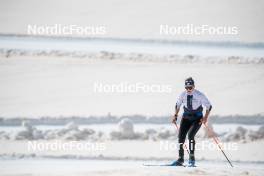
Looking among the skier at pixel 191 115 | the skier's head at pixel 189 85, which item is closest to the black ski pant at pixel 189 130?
the skier at pixel 191 115

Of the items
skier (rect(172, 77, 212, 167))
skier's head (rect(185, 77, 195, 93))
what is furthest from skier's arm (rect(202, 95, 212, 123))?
skier's head (rect(185, 77, 195, 93))

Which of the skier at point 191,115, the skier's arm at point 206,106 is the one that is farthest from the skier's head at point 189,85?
the skier's arm at point 206,106

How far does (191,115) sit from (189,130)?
128mm

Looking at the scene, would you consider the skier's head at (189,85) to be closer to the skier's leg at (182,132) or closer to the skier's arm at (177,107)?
the skier's arm at (177,107)

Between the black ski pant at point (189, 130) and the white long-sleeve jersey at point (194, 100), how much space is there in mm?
100

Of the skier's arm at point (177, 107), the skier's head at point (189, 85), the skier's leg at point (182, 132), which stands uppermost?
the skier's head at point (189, 85)

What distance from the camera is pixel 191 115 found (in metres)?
5.07

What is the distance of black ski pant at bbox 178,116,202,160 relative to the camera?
5.07m

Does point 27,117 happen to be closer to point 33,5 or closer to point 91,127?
point 91,127

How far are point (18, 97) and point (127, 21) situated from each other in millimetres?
1130

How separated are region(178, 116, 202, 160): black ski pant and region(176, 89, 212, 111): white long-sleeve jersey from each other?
4.0 inches

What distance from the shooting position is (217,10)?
5.22m

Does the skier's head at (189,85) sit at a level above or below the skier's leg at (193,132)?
above

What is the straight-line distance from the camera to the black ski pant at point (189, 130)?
507 cm
